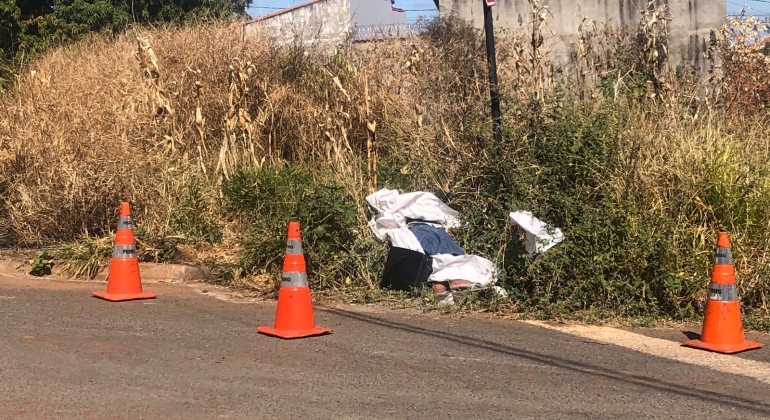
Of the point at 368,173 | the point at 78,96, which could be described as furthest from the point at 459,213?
the point at 78,96

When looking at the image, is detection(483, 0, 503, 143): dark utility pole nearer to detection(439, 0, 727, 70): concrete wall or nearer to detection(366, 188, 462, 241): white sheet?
detection(366, 188, 462, 241): white sheet

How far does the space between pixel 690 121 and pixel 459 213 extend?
2835 millimetres

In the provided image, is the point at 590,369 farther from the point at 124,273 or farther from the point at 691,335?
the point at 124,273

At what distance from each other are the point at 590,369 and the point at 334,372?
6.13ft

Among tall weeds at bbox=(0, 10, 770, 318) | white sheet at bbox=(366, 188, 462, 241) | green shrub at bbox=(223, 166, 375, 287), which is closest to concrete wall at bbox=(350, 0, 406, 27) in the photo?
tall weeds at bbox=(0, 10, 770, 318)

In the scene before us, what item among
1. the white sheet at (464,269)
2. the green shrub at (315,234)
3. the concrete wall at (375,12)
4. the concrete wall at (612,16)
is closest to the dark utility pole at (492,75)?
the white sheet at (464,269)

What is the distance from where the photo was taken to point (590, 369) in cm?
625

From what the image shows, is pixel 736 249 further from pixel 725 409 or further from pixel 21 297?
pixel 21 297

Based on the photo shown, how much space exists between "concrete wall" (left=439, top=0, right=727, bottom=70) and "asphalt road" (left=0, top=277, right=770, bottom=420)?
16595 mm

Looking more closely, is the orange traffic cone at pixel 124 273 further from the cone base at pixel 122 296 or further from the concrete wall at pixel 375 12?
the concrete wall at pixel 375 12

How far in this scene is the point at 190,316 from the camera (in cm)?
789

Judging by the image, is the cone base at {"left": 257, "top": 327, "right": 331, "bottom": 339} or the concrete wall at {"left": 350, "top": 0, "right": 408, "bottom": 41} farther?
the concrete wall at {"left": 350, "top": 0, "right": 408, "bottom": 41}

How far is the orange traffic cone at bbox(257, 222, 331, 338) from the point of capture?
7.10 meters

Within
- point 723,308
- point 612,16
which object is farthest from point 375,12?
point 723,308
